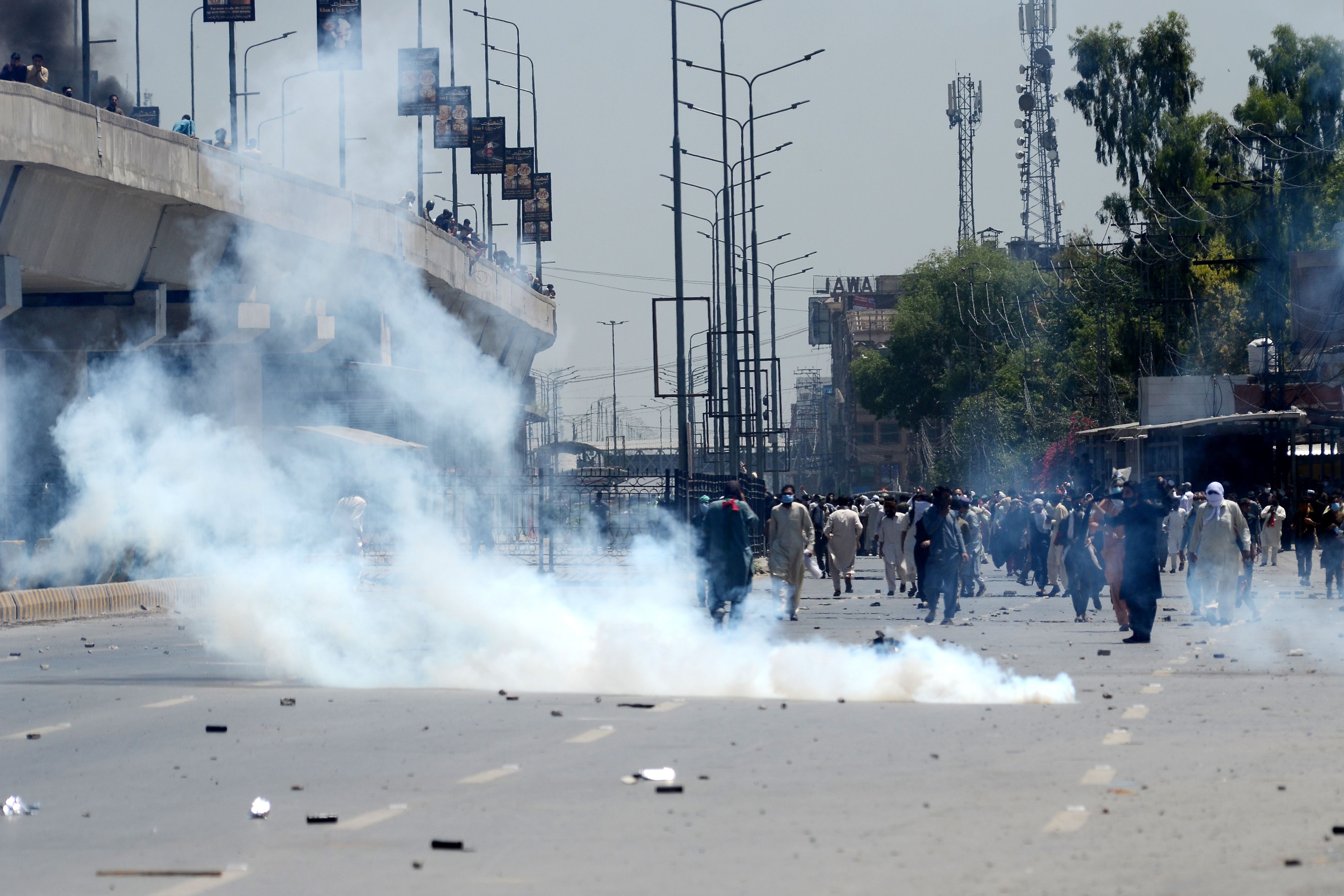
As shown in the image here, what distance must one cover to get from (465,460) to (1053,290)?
52.8 m

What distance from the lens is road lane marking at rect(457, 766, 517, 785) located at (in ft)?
27.3

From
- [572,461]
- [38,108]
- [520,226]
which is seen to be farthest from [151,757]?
[520,226]

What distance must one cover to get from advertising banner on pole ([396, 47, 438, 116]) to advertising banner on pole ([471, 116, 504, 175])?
8.83m

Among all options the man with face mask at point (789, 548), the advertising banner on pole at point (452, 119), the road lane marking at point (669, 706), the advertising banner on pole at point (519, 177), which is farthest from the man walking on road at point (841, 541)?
Answer: the advertising banner on pole at point (519, 177)

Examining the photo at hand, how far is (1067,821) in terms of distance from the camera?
23.3ft

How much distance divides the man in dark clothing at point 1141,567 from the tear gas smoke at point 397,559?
228 centimetres

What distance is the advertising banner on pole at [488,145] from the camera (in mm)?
47125

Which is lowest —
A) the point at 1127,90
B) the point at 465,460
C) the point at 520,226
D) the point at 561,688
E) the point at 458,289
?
the point at 561,688

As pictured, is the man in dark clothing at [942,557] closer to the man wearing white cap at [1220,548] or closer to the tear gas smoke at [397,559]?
the tear gas smoke at [397,559]

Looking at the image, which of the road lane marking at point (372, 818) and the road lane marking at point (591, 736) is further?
the road lane marking at point (591, 736)

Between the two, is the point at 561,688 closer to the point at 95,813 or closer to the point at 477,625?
the point at 477,625

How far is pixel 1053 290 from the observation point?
7631cm

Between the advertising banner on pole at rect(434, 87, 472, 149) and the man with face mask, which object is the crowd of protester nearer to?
the man with face mask

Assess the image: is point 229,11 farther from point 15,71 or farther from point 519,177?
point 519,177
